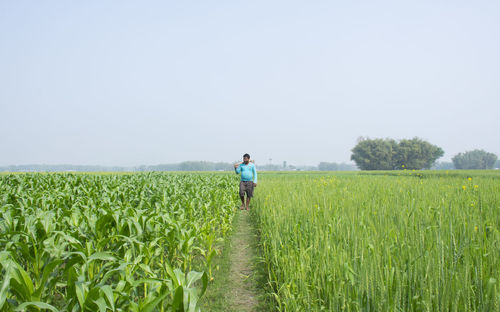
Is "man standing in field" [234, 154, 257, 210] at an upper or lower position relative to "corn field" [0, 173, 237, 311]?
upper

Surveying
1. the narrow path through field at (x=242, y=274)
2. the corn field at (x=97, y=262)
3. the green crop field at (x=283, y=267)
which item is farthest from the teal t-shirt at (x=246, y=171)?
the green crop field at (x=283, y=267)

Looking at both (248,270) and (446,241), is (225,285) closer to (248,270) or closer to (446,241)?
(248,270)

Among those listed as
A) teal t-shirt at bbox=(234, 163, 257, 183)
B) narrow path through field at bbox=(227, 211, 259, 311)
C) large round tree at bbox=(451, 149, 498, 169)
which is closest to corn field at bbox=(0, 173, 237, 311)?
narrow path through field at bbox=(227, 211, 259, 311)

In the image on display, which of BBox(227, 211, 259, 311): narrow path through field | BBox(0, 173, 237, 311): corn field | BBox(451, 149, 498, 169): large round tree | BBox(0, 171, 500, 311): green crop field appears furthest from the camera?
BBox(451, 149, 498, 169): large round tree

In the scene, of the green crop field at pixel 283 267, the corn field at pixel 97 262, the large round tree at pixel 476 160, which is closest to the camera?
the corn field at pixel 97 262

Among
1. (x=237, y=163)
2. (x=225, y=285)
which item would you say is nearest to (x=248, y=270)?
(x=225, y=285)

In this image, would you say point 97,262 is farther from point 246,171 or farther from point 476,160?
point 476,160

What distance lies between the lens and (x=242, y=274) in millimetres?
5367

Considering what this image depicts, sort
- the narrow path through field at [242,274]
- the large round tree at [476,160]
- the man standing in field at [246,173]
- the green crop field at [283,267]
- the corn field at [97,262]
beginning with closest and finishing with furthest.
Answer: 1. the corn field at [97,262]
2. the green crop field at [283,267]
3. the narrow path through field at [242,274]
4. the man standing in field at [246,173]
5. the large round tree at [476,160]

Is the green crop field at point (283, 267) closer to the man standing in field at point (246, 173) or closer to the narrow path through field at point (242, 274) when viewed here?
the narrow path through field at point (242, 274)

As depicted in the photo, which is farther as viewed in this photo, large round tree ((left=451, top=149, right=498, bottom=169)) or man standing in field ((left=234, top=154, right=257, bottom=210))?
large round tree ((left=451, top=149, right=498, bottom=169))

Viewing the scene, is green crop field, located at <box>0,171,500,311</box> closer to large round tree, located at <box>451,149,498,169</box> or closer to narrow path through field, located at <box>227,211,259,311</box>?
narrow path through field, located at <box>227,211,259,311</box>

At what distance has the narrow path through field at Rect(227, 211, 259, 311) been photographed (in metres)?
4.24

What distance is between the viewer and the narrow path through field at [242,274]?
4244 mm
